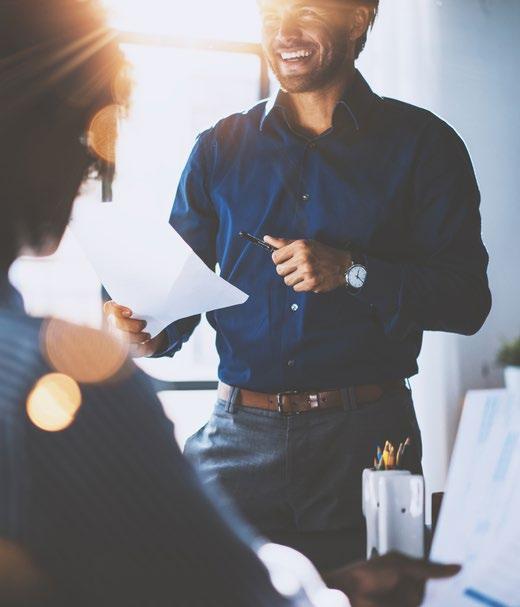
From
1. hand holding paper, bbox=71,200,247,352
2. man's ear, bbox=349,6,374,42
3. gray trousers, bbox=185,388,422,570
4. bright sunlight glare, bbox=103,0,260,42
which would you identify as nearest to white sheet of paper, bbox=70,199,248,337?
hand holding paper, bbox=71,200,247,352

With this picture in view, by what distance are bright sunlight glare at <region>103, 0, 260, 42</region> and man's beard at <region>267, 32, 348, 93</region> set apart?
4.95 ft

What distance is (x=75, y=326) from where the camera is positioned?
0.57 meters

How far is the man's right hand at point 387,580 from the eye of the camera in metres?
0.74

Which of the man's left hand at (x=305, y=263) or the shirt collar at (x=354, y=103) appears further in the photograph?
the shirt collar at (x=354, y=103)

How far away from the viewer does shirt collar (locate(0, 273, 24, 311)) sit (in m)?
0.58

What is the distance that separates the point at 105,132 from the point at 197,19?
2750 mm

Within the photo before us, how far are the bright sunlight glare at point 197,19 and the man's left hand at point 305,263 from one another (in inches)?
79.7

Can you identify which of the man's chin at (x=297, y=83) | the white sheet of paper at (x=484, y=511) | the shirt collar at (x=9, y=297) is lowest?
the white sheet of paper at (x=484, y=511)

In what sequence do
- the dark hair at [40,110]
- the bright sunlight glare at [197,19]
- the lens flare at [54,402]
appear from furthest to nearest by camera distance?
1. the bright sunlight glare at [197,19]
2. the dark hair at [40,110]
3. the lens flare at [54,402]

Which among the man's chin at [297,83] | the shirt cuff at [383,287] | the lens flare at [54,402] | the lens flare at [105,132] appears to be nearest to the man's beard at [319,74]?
the man's chin at [297,83]

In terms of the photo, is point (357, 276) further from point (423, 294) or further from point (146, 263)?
point (146, 263)

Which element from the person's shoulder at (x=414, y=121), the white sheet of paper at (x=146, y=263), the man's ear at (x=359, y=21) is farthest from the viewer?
the man's ear at (x=359, y=21)

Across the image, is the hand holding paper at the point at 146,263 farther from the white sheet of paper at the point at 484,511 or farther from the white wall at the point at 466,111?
the white wall at the point at 466,111

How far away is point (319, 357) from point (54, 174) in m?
1.14
